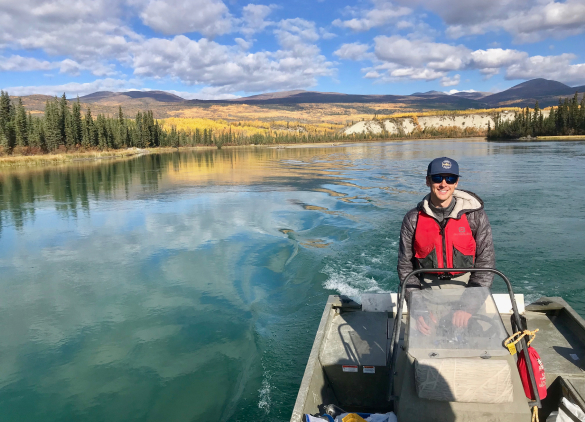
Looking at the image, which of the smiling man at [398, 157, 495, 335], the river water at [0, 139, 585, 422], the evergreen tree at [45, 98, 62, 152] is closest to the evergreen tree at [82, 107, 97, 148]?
A: the evergreen tree at [45, 98, 62, 152]

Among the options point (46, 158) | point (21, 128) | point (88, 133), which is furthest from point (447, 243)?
point (88, 133)

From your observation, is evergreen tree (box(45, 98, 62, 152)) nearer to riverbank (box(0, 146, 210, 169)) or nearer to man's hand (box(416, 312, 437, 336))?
riverbank (box(0, 146, 210, 169))

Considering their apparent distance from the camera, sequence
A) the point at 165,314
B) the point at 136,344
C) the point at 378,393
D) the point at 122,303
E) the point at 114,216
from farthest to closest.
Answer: the point at 114,216 < the point at 122,303 < the point at 165,314 < the point at 136,344 < the point at 378,393

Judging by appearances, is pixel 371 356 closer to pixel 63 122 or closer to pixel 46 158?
pixel 46 158

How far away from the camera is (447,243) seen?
15.9 feet

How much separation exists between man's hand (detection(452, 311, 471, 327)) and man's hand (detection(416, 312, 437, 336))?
0.19m

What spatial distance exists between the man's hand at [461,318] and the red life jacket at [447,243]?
0.75m

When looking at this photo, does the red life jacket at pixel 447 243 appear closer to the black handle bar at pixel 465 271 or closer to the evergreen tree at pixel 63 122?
the black handle bar at pixel 465 271

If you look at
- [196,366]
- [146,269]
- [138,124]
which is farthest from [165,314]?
[138,124]

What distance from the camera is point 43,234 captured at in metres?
17.4

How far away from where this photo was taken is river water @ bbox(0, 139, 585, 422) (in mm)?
7023

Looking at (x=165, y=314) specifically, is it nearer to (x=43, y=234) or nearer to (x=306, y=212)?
(x=43, y=234)

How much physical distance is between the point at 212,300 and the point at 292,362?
11.6ft

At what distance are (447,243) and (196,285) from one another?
818 cm
